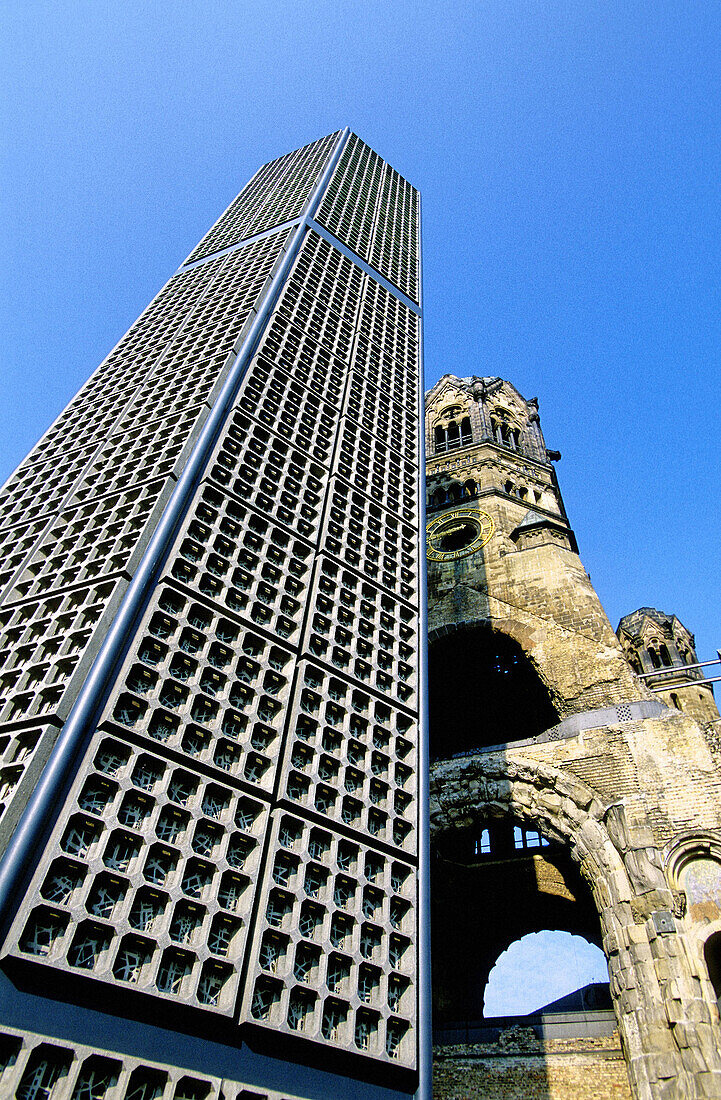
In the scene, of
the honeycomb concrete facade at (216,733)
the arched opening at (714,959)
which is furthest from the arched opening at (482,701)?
the arched opening at (714,959)

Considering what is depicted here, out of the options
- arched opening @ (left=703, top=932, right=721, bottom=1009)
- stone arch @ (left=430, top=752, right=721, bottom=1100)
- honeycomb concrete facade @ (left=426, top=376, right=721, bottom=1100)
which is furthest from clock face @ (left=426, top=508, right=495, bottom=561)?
arched opening @ (left=703, top=932, right=721, bottom=1009)

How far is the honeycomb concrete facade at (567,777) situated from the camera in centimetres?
1046

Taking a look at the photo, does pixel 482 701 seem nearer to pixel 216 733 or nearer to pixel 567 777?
pixel 567 777

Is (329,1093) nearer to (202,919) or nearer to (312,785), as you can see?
(202,919)

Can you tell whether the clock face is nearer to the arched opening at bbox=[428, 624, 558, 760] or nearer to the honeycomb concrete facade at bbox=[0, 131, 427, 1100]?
the arched opening at bbox=[428, 624, 558, 760]

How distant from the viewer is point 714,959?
11078 millimetres

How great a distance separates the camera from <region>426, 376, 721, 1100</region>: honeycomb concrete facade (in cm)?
1046

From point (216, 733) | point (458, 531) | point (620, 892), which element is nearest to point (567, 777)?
point (620, 892)

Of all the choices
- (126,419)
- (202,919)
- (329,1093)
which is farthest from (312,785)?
(126,419)

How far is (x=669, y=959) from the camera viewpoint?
10508 millimetres

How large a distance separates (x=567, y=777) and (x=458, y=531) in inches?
419

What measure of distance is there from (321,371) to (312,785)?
7.45 m

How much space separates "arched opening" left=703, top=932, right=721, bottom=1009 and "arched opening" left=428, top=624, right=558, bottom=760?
27.5 feet

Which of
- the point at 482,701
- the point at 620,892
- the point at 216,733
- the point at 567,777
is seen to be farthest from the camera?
the point at 482,701
